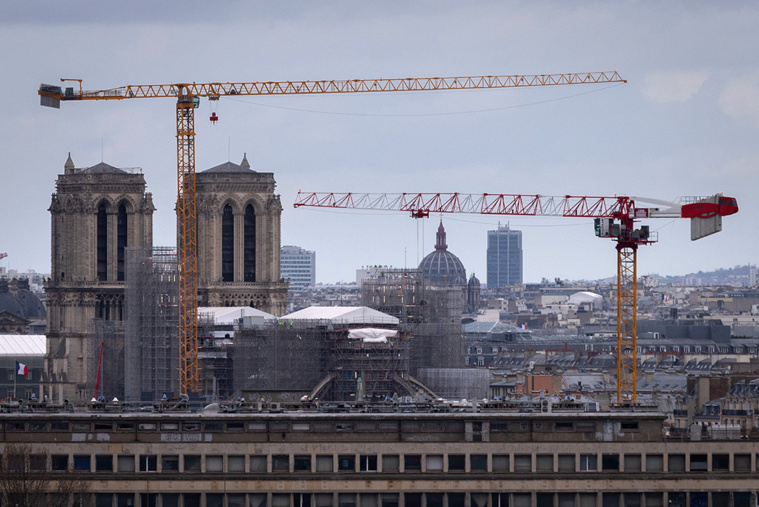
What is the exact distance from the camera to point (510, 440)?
307 feet

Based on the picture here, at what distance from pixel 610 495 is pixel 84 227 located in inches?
4305

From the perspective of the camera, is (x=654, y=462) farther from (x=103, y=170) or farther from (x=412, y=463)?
(x=103, y=170)

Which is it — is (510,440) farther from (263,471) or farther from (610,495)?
(263,471)

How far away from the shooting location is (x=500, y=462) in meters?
93.4

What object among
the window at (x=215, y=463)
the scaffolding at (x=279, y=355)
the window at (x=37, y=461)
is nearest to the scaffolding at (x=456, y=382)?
the scaffolding at (x=279, y=355)

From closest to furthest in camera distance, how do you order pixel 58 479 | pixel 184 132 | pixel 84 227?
pixel 58 479 < pixel 184 132 < pixel 84 227

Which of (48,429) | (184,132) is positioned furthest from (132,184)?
(48,429)

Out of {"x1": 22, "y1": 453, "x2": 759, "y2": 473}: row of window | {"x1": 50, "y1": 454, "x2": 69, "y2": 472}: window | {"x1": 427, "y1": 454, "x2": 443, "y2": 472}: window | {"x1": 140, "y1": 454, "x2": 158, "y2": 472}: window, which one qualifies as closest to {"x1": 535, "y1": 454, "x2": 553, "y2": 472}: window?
{"x1": 22, "y1": 453, "x2": 759, "y2": 473}: row of window

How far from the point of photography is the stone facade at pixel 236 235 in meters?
196

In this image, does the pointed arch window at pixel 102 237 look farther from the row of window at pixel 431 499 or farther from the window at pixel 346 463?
the window at pixel 346 463

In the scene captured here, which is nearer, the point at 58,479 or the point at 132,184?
the point at 58,479

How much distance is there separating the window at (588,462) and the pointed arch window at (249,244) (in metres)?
108

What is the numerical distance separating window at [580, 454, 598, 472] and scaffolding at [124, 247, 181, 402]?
90949 millimetres

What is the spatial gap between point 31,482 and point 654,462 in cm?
2587
